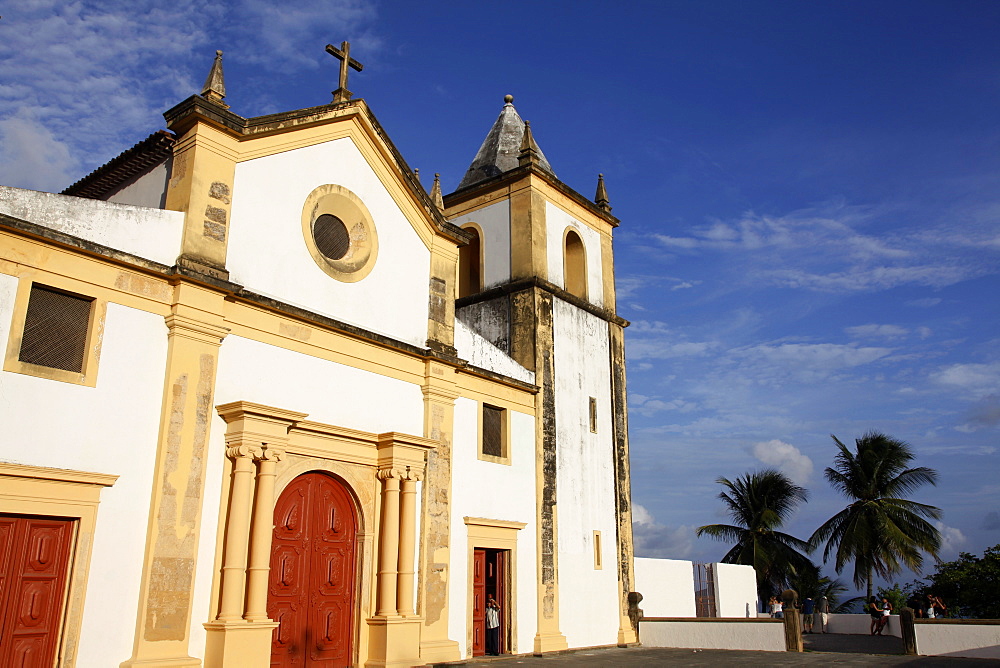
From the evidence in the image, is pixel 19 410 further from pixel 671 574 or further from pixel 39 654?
pixel 671 574

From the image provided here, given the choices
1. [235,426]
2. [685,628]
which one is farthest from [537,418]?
[235,426]

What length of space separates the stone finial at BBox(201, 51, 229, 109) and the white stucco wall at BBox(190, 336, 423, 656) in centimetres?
356

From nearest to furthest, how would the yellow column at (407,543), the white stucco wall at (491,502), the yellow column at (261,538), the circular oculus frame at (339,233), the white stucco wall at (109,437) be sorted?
the white stucco wall at (109,437), the yellow column at (261,538), the yellow column at (407,543), the circular oculus frame at (339,233), the white stucco wall at (491,502)

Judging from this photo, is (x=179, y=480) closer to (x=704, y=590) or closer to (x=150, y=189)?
(x=150, y=189)

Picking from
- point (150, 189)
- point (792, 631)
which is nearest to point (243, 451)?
point (150, 189)

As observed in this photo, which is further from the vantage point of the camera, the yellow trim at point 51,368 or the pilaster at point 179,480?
the pilaster at point 179,480

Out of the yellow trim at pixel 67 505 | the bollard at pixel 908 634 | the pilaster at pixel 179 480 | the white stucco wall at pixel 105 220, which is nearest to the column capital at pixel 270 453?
the pilaster at pixel 179 480

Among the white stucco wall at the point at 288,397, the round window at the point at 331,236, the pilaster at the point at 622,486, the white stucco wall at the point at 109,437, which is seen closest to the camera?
the white stucco wall at the point at 109,437

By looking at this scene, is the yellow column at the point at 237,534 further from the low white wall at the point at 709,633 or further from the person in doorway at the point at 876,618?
the person in doorway at the point at 876,618

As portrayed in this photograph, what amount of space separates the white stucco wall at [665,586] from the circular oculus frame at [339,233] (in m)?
12.1

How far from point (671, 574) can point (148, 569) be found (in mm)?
16742

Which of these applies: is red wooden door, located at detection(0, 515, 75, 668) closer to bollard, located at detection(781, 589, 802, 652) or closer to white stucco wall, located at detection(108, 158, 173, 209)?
white stucco wall, located at detection(108, 158, 173, 209)

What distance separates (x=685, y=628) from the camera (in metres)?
18.0

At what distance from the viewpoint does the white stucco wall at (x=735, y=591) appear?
2578 centimetres
